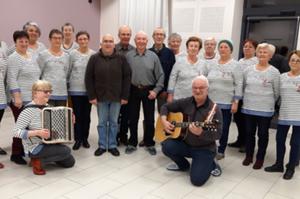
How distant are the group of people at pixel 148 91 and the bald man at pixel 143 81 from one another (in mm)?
11

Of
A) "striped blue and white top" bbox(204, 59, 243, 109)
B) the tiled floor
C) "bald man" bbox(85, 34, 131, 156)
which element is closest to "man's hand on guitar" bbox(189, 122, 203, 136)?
the tiled floor

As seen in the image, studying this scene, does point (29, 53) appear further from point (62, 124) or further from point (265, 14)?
point (265, 14)

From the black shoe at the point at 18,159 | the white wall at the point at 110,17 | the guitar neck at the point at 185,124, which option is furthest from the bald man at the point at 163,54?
the white wall at the point at 110,17

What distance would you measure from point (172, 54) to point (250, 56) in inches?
37.6

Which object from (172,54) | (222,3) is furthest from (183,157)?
(222,3)

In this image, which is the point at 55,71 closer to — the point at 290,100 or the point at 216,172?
the point at 216,172

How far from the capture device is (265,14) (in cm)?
516

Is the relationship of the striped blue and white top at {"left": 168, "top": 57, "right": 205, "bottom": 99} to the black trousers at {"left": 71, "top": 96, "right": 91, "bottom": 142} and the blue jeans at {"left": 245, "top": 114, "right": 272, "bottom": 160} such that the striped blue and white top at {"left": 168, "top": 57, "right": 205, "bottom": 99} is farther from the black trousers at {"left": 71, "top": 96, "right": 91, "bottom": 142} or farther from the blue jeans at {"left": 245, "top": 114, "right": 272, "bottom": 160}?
the black trousers at {"left": 71, "top": 96, "right": 91, "bottom": 142}

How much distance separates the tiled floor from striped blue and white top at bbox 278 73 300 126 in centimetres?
62

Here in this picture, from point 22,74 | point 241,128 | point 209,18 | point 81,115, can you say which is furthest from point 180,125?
point 209,18

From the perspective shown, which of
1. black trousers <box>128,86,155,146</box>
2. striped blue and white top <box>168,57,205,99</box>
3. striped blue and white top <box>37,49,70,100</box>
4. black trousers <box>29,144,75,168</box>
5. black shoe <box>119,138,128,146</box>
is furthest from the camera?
black shoe <box>119,138,128,146</box>

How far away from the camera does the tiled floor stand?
8.44 ft

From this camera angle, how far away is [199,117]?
2.83m

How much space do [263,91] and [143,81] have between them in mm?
1262
